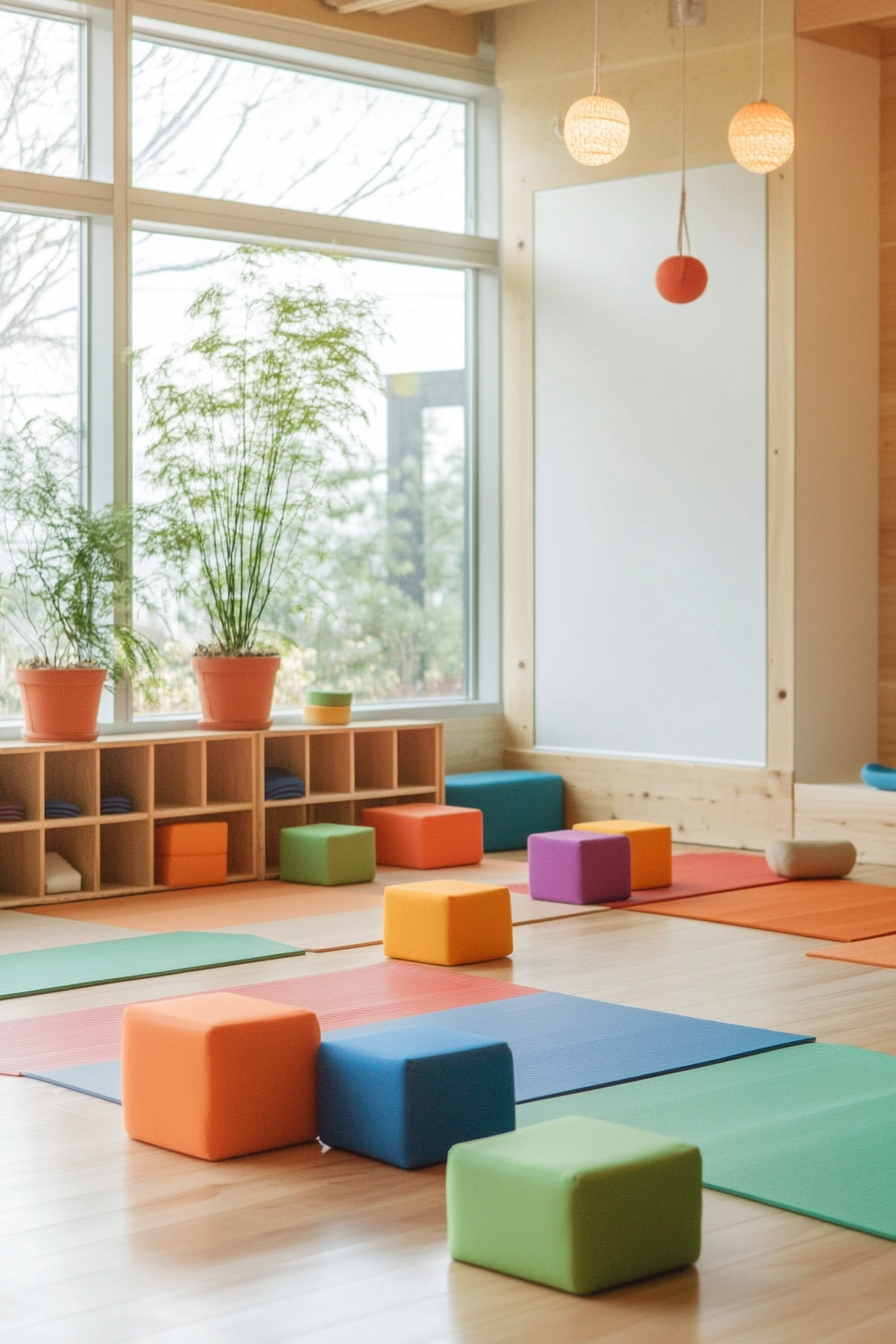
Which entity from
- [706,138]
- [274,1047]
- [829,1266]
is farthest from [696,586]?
[829,1266]

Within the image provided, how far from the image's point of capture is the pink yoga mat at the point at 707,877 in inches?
257

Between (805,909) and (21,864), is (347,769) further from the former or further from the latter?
(805,909)

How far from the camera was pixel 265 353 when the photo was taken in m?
7.14

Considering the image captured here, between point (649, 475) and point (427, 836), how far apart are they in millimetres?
2018

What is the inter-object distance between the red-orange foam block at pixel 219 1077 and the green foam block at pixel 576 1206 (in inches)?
26.9

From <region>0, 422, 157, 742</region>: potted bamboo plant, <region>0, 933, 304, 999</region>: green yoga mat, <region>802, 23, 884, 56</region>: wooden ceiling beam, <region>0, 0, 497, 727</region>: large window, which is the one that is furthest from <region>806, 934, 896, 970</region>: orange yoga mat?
<region>802, 23, 884, 56</region>: wooden ceiling beam

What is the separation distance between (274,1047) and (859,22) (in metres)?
5.73

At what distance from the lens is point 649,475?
8047mm

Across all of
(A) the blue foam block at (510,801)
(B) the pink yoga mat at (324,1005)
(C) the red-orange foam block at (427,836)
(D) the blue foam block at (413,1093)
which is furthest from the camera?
(A) the blue foam block at (510,801)

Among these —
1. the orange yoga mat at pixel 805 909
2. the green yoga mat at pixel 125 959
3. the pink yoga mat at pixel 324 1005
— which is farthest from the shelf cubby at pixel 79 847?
the orange yoga mat at pixel 805 909

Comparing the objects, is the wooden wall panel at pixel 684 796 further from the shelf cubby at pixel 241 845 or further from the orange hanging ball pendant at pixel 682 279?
the orange hanging ball pendant at pixel 682 279

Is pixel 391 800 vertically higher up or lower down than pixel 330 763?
lower down

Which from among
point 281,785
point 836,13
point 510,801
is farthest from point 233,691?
point 836,13

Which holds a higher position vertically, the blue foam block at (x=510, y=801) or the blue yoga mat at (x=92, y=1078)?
the blue foam block at (x=510, y=801)
